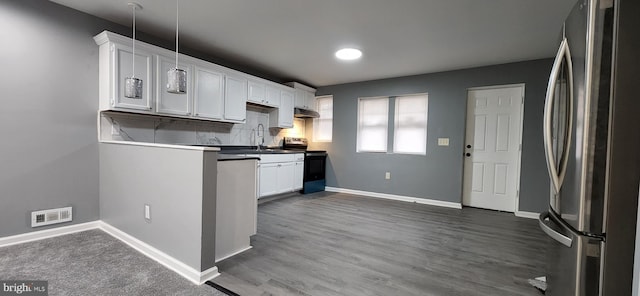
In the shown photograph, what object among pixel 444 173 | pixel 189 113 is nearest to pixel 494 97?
pixel 444 173

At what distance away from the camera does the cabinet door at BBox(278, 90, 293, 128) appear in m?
5.02

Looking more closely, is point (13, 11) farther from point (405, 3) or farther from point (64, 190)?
point (405, 3)

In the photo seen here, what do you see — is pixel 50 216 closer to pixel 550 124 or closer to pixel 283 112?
pixel 283 112

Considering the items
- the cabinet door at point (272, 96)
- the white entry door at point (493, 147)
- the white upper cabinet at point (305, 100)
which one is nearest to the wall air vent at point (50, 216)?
the cabinet door at point (272, 96)

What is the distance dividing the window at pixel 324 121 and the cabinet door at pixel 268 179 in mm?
1661

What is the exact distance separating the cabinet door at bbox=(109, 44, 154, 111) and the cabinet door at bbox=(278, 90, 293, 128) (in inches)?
91.1

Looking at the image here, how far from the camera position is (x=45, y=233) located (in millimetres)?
2607

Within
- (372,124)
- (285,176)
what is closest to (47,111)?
(285,176)

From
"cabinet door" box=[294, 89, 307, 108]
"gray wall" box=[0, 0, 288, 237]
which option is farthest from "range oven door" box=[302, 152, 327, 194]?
"gray wall" box=[0, 0, 288, 237]

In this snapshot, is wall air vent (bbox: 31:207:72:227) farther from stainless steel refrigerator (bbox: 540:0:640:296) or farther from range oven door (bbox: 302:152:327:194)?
stainless steel refrigerator (bbox: 540:0:640:296)

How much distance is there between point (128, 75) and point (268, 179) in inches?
92.8

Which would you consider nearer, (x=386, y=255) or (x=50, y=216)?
Answer: (x=386, y=255)

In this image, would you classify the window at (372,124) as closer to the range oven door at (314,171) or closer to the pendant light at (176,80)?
the range oven door at (314,171)

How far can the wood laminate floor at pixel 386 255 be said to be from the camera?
1.91m
